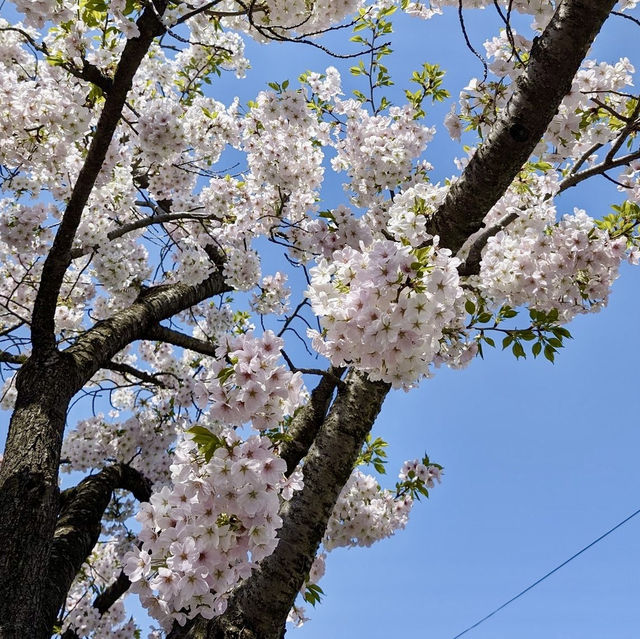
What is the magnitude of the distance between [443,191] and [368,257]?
→ 0.88 metres

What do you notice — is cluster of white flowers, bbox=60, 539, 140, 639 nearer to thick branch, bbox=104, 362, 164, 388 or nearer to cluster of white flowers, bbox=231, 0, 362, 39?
thick branch, bbox=104, 362, 164, 388

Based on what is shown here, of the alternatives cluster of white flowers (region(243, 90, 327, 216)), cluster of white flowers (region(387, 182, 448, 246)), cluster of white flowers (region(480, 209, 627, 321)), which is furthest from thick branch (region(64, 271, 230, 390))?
cluster of white flowers (region(480, 209, 627, 321))

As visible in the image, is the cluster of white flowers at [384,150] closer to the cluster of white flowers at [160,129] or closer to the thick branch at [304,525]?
the cluster of white flowers at [160,129]

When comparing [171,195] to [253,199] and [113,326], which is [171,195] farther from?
[113,326]

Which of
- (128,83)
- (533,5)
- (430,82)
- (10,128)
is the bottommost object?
(128,83)

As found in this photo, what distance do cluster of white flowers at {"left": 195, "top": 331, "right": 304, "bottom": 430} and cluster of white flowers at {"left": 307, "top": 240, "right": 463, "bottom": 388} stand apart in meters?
0.19

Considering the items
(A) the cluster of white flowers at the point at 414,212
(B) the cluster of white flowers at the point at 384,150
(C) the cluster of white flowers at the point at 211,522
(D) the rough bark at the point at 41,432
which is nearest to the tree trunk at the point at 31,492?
(D) the rough bark at the point at 41,432

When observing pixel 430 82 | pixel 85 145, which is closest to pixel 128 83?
pixel 85 145

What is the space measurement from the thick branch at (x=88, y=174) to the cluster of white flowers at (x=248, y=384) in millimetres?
1801

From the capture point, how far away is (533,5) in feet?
8.94

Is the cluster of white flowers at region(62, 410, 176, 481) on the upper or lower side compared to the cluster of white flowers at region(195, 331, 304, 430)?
upper

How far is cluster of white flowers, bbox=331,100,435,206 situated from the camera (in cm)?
418

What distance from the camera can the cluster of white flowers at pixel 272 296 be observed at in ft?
18.1

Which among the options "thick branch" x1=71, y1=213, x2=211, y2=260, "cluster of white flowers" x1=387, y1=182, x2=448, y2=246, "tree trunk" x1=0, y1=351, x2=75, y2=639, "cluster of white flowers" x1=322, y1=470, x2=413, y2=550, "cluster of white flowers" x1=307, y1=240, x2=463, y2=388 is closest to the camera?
"cluster of white flowers" x1=307, y1=240, x2=463, y2=388
